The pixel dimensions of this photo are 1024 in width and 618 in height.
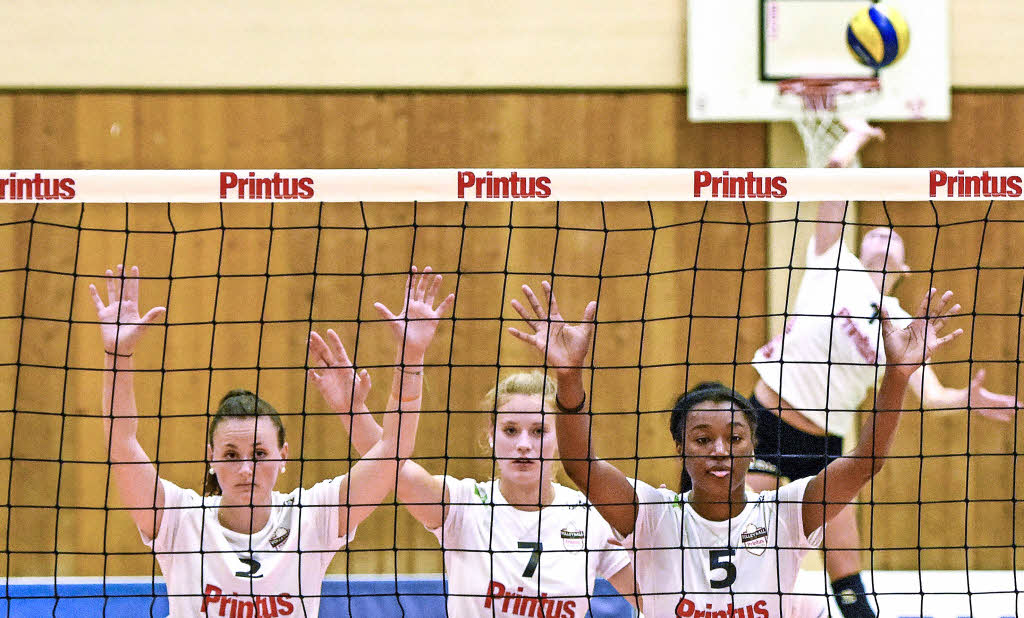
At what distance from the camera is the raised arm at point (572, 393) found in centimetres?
258

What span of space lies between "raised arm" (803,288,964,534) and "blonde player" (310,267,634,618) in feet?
1.92

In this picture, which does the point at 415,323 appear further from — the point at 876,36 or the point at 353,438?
the point at 876,36

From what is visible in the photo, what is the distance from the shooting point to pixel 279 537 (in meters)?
2.86

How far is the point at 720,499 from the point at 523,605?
560 mm

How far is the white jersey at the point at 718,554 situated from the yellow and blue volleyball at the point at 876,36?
8.89ft

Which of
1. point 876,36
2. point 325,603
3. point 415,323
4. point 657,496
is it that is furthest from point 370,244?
point 657,496

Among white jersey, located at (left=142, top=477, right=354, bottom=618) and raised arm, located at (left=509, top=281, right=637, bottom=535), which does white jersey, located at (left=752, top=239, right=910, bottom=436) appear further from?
white jersey, located at (left=142, top=477, right=354, bottom=618)

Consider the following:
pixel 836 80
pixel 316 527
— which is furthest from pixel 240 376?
pixel 836 80

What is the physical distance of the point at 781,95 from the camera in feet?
16.9

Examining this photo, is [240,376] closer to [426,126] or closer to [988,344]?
[426,126]

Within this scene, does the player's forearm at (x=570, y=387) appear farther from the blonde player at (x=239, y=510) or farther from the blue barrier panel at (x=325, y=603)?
the blue barrier panel at (x=325, y=603)

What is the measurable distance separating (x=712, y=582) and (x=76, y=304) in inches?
144

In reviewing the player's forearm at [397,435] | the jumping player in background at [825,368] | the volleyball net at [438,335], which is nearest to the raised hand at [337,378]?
the player's forearm at [397,435]

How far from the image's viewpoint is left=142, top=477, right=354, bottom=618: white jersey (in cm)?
281
